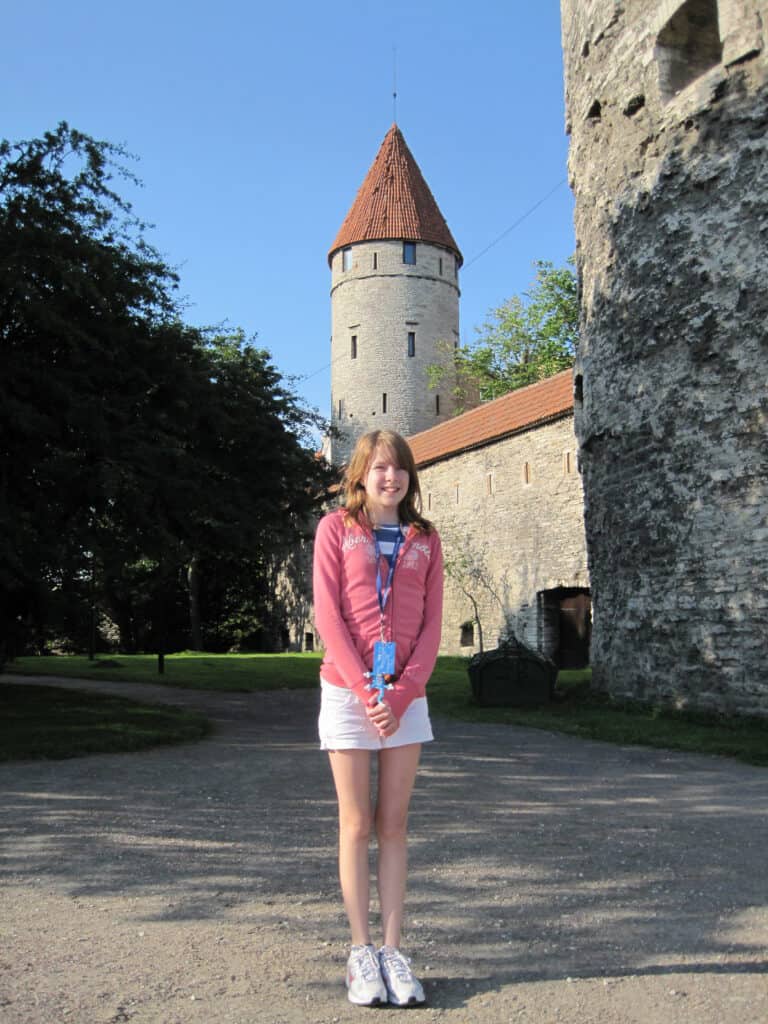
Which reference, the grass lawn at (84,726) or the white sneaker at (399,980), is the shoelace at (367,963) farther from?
the grass lawn at (84,726)

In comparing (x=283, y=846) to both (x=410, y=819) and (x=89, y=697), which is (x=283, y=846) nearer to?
(x=410, y=819)

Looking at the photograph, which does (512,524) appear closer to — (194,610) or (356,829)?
(194,610)

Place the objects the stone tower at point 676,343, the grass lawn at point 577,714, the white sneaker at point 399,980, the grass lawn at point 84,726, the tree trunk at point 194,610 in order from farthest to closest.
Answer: the tree trunk at point 194,610, the stone tower at point 676,343, the grass lawn at point 577,714, the grass lawn at point 84,726, the white sneaker at point 399,980

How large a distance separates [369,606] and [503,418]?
21945 millimetres

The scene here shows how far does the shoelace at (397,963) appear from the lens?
300cm

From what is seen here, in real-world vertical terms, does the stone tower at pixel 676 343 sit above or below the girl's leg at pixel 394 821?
above

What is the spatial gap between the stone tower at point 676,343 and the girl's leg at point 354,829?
7.56 m

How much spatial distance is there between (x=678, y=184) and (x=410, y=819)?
26.6 ft

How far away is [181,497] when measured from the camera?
10094 millimetres

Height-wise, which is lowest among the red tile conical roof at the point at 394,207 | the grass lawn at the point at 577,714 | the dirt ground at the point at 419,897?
the dirt ground at the point at 419,897

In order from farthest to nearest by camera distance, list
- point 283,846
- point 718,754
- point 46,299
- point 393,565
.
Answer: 1. point 46,299
2. point 718,754
3. point 283,846
4. point 393,565

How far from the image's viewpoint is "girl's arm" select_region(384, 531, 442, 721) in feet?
10.3

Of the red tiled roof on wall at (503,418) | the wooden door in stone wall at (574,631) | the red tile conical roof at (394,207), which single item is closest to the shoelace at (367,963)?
the red tiled roof on wall at (503,418)

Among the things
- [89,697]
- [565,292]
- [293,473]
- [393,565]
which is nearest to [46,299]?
[293,473]
